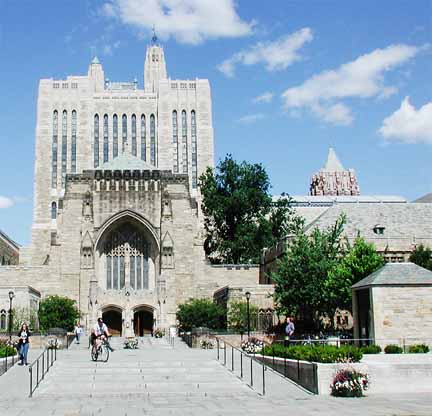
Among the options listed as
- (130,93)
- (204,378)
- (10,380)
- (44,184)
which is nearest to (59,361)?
(10,380)

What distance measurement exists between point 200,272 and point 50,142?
48648 millimetres

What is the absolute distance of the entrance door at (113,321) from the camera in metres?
49.6

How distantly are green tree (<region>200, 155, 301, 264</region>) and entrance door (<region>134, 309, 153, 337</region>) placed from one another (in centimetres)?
1033

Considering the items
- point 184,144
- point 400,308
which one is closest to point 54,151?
point 184,144

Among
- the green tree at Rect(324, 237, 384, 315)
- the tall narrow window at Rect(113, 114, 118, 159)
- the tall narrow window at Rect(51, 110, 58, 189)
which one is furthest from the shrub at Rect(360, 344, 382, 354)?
the tall narrow window at Rect(51, 110, 58, 189)

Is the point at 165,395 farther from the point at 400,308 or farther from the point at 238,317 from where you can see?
the point at 238,317

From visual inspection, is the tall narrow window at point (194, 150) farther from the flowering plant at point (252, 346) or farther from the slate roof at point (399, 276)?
the slate roof at point (399, 276)

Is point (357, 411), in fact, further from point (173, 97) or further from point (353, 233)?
point (173, 97)

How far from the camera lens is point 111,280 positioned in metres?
50.9

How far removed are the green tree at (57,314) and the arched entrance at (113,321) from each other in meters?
4.86

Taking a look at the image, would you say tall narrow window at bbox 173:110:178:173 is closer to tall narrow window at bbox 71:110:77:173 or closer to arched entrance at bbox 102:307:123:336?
tall narrow window at bbox 71:110:77:173

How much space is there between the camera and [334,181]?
12456cm

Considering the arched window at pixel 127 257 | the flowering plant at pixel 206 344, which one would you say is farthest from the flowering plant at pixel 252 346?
the arched window at pixel 127 257

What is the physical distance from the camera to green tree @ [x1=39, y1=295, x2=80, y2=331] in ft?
145
